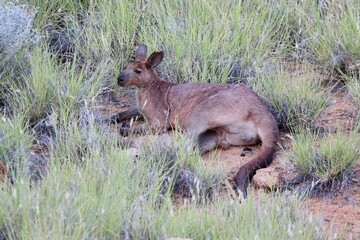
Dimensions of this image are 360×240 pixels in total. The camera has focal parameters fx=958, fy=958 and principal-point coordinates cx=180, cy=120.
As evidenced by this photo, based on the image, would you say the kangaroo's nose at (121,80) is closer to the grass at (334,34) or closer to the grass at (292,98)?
the grass at (292,98)

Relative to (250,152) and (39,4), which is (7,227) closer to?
(250,152)

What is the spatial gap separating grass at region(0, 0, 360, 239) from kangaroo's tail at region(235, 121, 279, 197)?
0.56 feet

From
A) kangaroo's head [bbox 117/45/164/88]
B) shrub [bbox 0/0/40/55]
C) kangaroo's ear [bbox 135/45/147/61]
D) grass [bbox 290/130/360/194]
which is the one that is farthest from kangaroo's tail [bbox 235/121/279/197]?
shrub [bbox 0/0/40/55]

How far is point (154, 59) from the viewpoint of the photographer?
9.20 metres

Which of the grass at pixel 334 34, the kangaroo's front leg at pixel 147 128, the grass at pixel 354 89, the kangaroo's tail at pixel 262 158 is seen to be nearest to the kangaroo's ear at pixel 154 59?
the kangaroo's front leg at pixel 147 128

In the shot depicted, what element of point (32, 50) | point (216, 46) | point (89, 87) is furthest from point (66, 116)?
point (216, 46)

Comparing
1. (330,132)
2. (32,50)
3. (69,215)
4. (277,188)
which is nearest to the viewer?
(69,215)

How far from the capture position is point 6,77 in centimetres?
890

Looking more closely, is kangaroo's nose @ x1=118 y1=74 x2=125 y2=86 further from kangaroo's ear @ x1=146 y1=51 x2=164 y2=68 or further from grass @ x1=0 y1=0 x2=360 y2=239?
kangaroo's ear @ x1=146 y1=51 x2=164 y2=68

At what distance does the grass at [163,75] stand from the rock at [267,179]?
229mm

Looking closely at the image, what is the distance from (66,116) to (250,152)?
5.44ft

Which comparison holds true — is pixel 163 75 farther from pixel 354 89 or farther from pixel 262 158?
pixel 262 158

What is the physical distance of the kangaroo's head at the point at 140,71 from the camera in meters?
9.23

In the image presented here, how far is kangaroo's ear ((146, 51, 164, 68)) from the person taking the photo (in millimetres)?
9111
